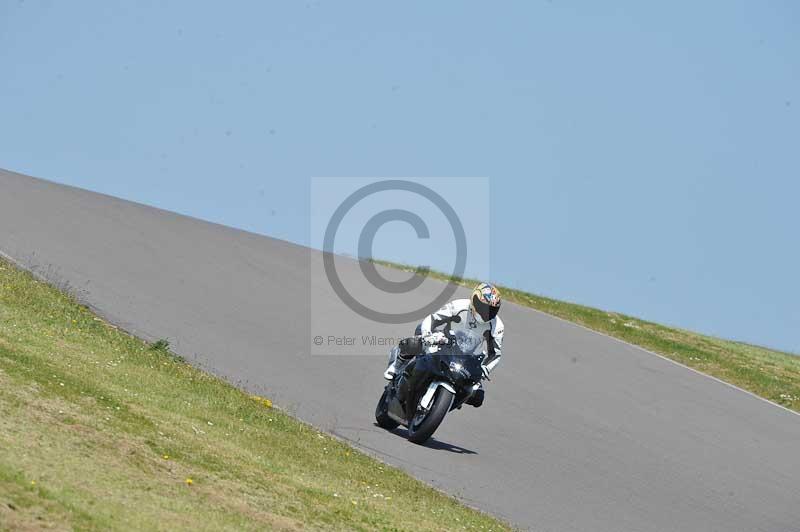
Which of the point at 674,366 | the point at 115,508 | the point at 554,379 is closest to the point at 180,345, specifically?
the point at 554,379

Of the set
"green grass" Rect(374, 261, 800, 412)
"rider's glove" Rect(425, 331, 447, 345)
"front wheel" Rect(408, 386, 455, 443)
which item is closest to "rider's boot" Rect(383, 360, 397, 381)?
"front wheel" Rect(408, 386, 455, 443)

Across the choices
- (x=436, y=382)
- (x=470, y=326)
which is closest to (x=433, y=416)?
(x=436, y=382)

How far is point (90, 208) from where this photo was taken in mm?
27125

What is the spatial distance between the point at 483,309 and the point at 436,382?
0.98 m

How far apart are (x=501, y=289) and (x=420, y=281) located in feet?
9.29

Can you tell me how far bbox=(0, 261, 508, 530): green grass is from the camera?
301 inches

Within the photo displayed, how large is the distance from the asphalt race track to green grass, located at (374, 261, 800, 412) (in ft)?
4.43

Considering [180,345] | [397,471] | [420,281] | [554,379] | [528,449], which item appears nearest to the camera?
[397,471]

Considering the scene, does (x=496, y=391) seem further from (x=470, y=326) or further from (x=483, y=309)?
(x=483, y=309)

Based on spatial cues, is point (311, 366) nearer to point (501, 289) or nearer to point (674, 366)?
point (674, 366)

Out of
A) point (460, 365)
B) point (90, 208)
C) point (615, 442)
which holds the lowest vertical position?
point (615, 442)

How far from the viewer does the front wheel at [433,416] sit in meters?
13.8

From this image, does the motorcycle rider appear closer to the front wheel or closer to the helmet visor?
the helmet visor

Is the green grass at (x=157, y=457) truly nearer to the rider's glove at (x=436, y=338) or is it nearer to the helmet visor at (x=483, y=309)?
the rider's glove at (x=436, y=338)
